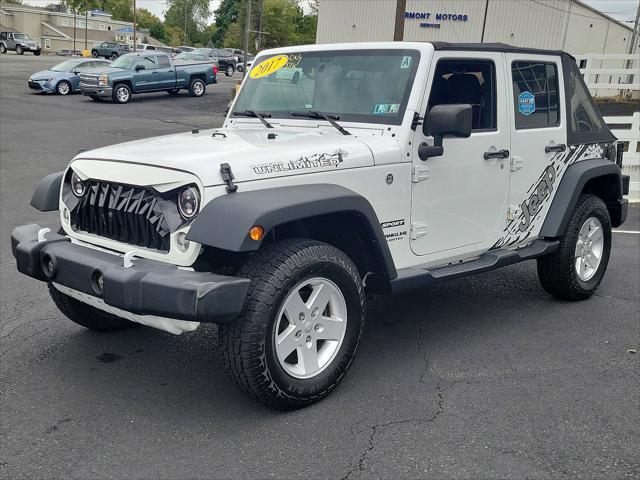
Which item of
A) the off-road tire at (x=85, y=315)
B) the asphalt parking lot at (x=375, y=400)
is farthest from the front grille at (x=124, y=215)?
the asphalt parking lot at (x=375, y=400)

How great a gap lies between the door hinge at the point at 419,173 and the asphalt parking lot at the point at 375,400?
3.85 feet

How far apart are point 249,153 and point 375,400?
1540 millimetres

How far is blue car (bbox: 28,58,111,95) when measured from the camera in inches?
1000

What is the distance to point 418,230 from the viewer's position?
14.2ft

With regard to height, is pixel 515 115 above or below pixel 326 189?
above

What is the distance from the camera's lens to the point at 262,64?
5.15 meters

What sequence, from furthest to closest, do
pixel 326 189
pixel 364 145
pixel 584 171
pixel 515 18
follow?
pixel 515 18, pixel 584 171, pixel 364 145, pixel 326 189

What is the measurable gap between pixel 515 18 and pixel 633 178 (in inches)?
1244

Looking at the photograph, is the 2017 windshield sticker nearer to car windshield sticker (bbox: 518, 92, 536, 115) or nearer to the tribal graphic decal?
the tribal graphic decal

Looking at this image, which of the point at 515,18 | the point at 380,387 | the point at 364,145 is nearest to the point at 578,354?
the point at 380,387

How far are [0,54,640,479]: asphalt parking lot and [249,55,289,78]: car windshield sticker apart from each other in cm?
190

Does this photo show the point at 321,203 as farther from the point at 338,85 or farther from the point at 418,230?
the point at 338,85

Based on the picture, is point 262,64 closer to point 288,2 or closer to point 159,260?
point 159,260

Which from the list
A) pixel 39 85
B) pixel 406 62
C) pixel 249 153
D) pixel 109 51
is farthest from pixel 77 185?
pixel 109 51
